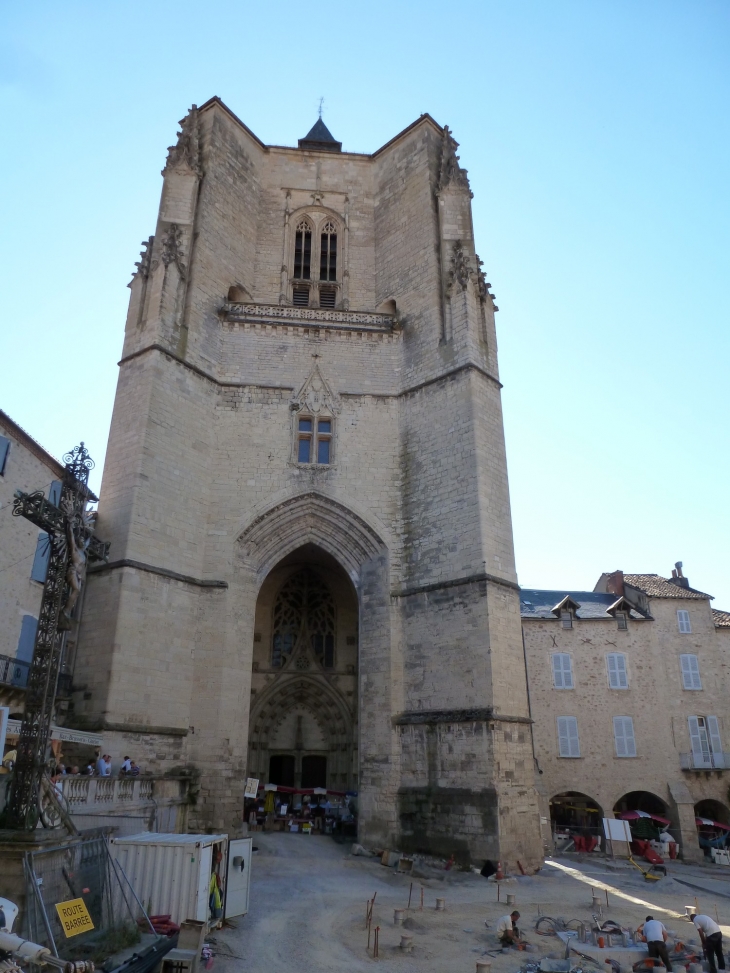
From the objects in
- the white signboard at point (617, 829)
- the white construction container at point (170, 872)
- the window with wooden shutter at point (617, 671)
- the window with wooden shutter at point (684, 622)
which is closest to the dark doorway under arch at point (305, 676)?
the white signboard at point (617, 829)

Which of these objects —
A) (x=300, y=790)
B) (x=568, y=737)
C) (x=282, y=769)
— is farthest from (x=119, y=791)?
(x=568, y=737)

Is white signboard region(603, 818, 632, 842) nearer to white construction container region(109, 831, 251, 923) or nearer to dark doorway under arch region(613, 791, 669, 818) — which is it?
dark doorway under arch region(613, 791, 669, 818)

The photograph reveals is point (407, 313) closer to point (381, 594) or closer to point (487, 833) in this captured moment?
point (381, 594)

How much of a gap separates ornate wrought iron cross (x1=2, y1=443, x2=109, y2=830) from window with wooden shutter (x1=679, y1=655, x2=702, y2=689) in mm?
16344

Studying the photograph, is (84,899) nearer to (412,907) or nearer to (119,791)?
(119,791)

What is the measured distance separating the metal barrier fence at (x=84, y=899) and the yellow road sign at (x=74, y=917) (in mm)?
27

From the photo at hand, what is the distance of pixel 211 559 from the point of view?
Answer: 14.1m

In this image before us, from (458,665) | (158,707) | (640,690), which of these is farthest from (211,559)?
(640,690)

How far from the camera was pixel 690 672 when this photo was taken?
18562mm

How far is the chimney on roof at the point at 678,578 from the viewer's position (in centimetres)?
2157

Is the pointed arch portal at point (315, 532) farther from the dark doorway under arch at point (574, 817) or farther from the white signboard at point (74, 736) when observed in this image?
the dark doorway under arch at point (574, 817)

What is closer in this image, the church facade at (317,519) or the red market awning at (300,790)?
the church facade at (317,519)

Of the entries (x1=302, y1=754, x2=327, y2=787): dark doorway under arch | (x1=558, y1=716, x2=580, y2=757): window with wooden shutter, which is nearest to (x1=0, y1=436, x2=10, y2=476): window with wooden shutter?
(x1=302, y1=754, x2=327, y2=787): dark doorway under arch

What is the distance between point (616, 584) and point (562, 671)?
3.78m
